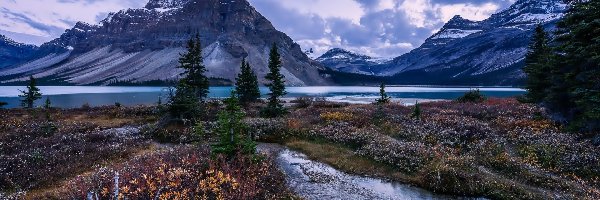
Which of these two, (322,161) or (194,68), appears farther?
(194,68)

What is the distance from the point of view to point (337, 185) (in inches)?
744

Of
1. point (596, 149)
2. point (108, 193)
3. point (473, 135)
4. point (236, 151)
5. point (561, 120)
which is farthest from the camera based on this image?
point (561, 120)

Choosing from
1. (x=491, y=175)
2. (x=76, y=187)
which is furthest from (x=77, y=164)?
(x=491, y=175)

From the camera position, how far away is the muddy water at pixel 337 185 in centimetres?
1731

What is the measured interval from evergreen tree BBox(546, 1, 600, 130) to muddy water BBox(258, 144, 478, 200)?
11903 mm

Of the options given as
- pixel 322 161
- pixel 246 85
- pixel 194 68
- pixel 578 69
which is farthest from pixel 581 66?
pixel 246 85

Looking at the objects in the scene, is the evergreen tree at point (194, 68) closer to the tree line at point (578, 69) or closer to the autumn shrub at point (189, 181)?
the autumn shrub at point (189, 181)

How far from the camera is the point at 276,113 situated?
43531 millimetres

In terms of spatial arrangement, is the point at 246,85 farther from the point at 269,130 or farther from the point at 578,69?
the point at 578,69

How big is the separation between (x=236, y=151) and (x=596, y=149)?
19842 mm

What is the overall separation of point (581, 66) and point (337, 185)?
18.6 metres

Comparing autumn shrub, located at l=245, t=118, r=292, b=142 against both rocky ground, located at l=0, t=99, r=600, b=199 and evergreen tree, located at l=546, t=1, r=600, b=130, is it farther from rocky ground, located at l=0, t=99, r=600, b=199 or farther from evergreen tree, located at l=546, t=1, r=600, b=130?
evergreen tree, located at l=546, t=1, r=600, b=130

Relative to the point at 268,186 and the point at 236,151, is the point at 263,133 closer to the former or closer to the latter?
the point at 236,151

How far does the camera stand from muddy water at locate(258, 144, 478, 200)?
1731 cm
